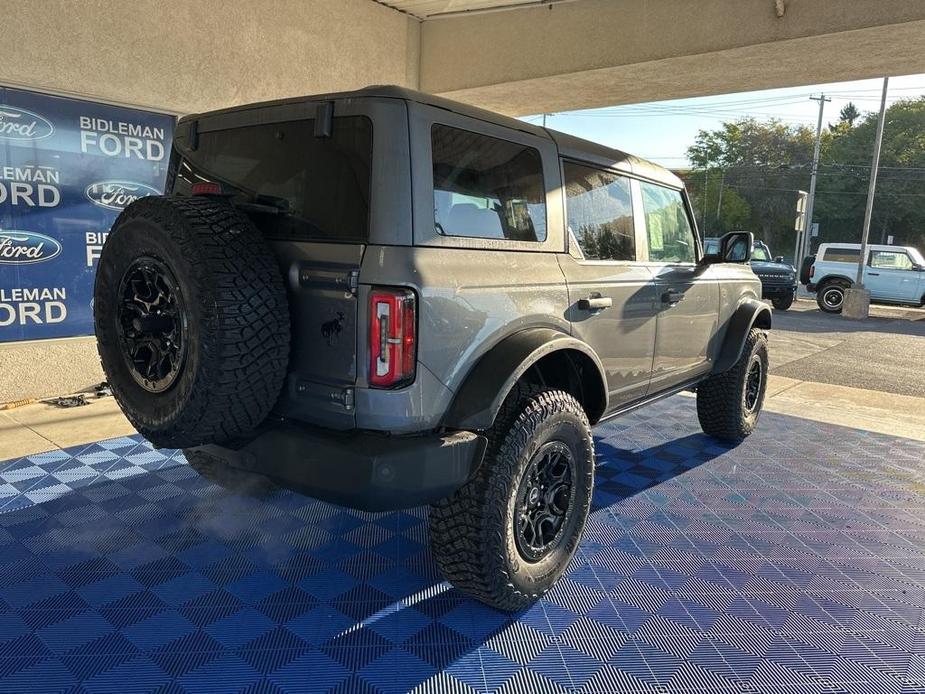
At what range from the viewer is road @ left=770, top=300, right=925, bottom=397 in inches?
331

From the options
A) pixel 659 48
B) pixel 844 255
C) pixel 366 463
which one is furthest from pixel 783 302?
pixel 366 463

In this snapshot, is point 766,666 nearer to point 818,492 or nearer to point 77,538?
point 818,492

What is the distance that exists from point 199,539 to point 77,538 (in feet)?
1.79

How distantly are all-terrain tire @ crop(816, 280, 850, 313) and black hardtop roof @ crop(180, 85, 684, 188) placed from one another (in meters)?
15.2

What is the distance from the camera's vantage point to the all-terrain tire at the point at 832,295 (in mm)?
17047

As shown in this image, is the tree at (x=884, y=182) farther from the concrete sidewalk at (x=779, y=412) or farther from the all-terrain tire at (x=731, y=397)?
the all-terrain tire at (x=731, y=397)

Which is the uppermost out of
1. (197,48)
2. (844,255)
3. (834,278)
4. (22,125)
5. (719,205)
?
(719,205)

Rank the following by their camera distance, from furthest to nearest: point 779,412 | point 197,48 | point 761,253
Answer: point 761,253
point 779,412
point 197,48

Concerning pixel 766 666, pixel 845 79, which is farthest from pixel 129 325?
pixel 845 79

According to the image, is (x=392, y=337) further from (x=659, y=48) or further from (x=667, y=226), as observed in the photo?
(x=659, y=48)

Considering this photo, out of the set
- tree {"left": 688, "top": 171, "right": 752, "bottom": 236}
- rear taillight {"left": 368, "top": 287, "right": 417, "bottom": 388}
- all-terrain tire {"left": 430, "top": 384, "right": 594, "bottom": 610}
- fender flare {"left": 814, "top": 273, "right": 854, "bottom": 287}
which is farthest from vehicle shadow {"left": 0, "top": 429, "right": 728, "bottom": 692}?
tree {"left": 688, "top": 171, "right": 752, "bottom": 236}

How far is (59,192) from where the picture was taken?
17.4ft

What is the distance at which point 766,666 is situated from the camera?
2.36 metres

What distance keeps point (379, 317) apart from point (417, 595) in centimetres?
128
